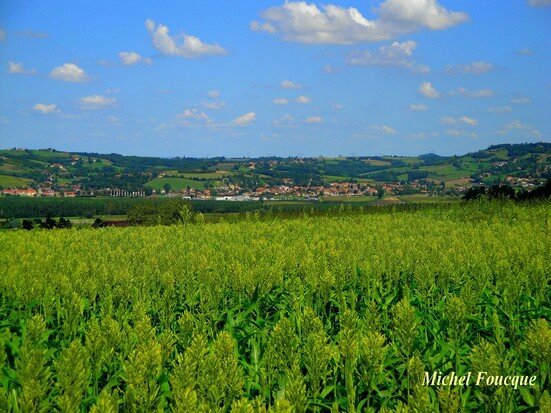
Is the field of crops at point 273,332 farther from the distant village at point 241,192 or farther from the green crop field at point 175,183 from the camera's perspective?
the green crop field at point 175,183

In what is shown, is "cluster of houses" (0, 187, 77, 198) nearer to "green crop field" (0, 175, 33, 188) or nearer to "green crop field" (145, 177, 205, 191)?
"green crop field" (0, 175, 33, 188)

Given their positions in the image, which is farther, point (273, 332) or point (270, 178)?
point (270, 178)

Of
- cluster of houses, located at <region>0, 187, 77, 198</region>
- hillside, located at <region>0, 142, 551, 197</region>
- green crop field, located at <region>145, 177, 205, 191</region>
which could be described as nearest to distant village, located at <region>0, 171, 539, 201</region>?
cluster of houses, located at <region>0, 187, 77, 198</region>

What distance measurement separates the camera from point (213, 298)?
788cm

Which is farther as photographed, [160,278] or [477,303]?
[160,278]

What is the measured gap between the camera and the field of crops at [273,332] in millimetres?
4270

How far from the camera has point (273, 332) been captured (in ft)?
17.4

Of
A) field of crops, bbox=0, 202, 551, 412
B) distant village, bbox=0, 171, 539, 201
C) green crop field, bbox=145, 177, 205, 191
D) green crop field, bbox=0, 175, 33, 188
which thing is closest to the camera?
field of crops, bbox=0, 202, 551, 412

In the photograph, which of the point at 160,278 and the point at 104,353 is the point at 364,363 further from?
the point at 160,278

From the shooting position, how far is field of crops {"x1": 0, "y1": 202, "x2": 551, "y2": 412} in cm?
427

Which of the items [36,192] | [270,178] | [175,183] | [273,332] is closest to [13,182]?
[36,192]

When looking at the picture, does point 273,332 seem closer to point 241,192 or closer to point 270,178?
point 241,192

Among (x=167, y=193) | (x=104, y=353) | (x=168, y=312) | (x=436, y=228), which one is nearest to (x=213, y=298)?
(x=168, y=312)

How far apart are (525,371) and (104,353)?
4.06 metres
